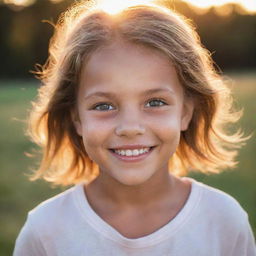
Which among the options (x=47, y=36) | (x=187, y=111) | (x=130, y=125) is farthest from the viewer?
(x=47, y=36)

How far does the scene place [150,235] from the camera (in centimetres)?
242

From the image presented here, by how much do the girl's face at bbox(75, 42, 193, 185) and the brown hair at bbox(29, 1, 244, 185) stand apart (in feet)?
0.25

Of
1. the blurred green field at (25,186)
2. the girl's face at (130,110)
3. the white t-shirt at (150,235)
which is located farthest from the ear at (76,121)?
the blurred green field at (25,186)

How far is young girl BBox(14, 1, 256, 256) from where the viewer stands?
2.31 m

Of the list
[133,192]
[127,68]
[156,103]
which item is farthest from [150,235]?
[127,68]

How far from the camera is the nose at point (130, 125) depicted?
224 cm

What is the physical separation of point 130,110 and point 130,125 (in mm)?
66

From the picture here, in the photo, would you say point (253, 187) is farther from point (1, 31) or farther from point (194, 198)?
point (1, 31)

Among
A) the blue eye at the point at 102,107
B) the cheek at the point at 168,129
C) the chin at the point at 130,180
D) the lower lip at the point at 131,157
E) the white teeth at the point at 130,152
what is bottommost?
the chin at the point at 130,180

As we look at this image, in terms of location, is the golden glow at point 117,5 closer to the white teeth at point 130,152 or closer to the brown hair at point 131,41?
the brown hair at point 131,41

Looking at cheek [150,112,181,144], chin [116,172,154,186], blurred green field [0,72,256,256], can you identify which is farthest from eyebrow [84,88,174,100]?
blurred green field [0,72,256,256]

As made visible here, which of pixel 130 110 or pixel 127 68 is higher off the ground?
pixel 127 68

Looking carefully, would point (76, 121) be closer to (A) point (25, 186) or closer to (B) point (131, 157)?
(B) point (131, 157)

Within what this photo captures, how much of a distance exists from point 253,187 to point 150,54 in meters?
3.35
